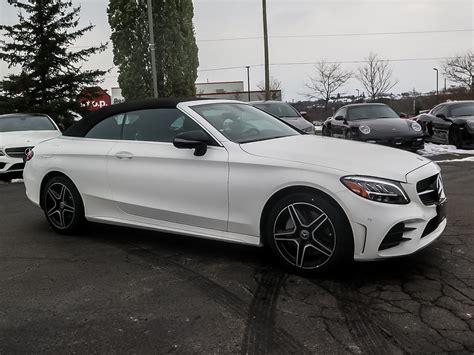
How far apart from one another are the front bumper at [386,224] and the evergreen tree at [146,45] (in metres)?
20.1

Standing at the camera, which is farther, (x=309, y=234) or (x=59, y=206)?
(x=59, y=206)

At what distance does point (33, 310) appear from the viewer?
3.42 meters

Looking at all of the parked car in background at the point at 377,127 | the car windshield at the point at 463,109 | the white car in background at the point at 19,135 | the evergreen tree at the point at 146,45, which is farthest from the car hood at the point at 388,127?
the evergreen tree at the point at 146,45

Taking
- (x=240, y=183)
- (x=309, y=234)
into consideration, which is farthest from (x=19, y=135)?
(x=309, y=234)

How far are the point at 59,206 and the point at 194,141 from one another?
2057 mm

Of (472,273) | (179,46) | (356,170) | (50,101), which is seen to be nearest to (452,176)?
(472,273)

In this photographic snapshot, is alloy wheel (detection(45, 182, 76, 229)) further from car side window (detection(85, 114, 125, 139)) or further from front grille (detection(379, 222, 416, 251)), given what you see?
front grille (detection(379, 222, 416, 251))

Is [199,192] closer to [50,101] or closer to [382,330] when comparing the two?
[382,330]

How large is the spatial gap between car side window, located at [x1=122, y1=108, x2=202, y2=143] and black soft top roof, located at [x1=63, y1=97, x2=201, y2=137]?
0.05 metres

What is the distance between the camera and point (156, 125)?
4758 millimetres

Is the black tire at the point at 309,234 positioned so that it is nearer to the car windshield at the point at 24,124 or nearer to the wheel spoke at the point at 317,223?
the wheel spoke at the point at 317,223

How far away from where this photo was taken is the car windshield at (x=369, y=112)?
42.4ft

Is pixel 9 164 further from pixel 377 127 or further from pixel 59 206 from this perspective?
pixel 377 127

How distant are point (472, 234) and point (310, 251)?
2.06 meters
